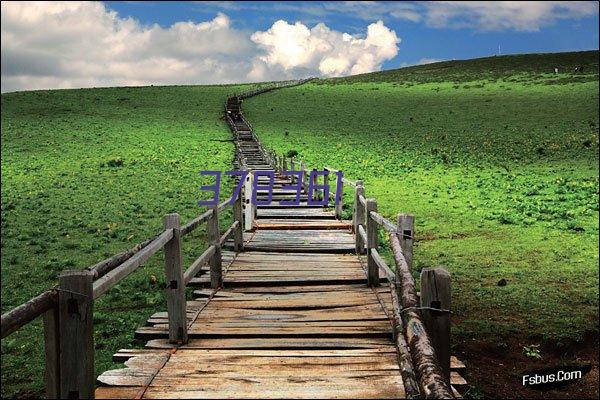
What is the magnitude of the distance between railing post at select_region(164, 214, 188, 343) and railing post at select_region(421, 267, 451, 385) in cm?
332

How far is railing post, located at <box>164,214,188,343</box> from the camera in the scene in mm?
6172

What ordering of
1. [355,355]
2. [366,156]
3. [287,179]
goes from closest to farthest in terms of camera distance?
[355,355], [287,179], [366,156]

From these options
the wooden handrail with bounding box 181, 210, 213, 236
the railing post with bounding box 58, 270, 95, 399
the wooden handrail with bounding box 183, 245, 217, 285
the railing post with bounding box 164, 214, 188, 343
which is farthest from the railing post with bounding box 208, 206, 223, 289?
the railing post with bounding box 58, 270, 95, 399

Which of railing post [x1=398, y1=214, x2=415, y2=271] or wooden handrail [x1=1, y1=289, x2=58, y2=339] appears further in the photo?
railing post [x1=398, y1=214, x2=415, y2=271]

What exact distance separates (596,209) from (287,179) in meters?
13.1

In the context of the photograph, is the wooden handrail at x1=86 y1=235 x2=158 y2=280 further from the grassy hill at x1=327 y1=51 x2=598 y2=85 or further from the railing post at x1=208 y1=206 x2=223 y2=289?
the grassy hill at x1=327 y1=51 x2=598 y2=85

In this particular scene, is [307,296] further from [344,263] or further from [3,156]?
[3,156]

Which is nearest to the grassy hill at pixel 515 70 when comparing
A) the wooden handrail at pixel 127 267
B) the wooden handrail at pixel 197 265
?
the wooden handrail at pixel 197 265

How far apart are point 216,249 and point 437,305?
5777 millimetres

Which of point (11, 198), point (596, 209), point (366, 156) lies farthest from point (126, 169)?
point (596, 209)

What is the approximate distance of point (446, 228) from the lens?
16.2 metres

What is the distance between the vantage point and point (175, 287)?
20.5ft

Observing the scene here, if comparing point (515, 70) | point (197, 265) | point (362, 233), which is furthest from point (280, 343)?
point (515, 70)

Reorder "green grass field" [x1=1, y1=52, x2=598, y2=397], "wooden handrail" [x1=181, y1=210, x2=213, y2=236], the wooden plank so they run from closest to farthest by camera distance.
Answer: the wooden plank
"wooden handrail" [x1=181, y1=210, x2=213, y2=236]
"green grass field" [x1=1, y1=52, x2=598, y2=397]
